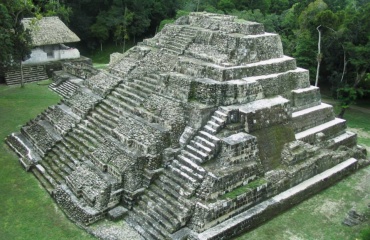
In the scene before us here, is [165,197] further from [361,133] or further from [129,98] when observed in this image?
[361,133]

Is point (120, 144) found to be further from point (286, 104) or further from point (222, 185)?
point (286, 104)

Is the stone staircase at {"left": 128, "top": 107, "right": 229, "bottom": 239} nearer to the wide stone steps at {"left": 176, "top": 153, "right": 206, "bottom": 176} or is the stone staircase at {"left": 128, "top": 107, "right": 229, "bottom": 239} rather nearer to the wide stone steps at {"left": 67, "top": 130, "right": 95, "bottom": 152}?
the wide stone steps at {"left": 176, "top": 153, "right": 206, "bottom": 176}

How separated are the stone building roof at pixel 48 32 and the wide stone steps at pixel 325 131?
651 inches

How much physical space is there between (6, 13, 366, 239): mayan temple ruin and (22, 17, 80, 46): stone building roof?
10.1m

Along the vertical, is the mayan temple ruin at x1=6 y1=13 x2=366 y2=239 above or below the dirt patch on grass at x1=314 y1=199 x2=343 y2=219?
above

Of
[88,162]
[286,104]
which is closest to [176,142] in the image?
[88,162]

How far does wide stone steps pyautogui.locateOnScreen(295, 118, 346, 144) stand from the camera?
12.4 metres

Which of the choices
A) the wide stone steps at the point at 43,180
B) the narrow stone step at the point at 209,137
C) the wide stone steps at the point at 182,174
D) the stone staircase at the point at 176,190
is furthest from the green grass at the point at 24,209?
the narrow stone step at the point at 209,137

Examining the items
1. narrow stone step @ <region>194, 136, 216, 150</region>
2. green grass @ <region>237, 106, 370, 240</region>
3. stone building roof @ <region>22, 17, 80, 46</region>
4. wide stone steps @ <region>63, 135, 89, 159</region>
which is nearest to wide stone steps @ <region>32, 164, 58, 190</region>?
wide stone steps @ <region>63, 135, 89, 159</region>

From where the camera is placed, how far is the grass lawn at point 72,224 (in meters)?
9.39

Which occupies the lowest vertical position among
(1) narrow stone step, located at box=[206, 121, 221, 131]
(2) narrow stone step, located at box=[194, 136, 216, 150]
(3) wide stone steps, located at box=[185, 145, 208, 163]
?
(3) wide stone steps, located at box=[185, 145, 208, 163]

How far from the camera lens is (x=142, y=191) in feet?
32.9

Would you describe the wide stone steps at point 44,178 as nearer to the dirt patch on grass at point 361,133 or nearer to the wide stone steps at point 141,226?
the wide stone steps at point 141,226

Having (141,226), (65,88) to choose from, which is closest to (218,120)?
(141,226)
